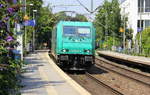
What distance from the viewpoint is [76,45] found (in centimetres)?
2781

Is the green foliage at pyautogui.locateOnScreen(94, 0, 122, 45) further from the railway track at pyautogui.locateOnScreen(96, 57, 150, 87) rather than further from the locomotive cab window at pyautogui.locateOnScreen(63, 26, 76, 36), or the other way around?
the locomotive cab window at pyautogui.locateOnScreen(63, 26, 76, 36)

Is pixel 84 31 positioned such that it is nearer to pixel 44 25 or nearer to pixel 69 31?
pixel 69 31

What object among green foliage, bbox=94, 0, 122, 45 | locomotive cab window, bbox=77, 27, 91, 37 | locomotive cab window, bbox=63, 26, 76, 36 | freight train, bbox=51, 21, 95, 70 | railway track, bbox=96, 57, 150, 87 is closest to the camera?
railway track, bbox=96, 57, 150, 87

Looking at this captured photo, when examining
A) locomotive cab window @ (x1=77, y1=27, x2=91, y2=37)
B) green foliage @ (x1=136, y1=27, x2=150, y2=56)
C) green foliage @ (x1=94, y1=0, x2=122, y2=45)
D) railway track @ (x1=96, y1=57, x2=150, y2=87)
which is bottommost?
railway track @ (x1=96, y1=57, x2=150, y2=87)

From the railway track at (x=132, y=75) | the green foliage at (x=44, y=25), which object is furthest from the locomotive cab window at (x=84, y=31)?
the green foliage at (x=44, y=25)

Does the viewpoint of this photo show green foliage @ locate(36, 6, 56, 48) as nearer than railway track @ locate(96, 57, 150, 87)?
No

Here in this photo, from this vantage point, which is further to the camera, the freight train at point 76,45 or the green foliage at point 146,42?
the green foliage at point 146,42

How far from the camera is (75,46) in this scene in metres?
27.8

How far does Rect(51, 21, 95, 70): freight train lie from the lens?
27734 millimetres

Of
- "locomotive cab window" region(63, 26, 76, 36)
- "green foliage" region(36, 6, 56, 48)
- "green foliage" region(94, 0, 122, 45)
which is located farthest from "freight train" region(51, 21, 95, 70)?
"green foliage" region(36, 6, 56, 48)

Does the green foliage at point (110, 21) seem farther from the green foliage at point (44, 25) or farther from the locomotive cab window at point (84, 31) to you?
the locomotive cab window at point (84, 31)

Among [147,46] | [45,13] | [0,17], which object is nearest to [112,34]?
[45,13]

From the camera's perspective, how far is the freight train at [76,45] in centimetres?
2773

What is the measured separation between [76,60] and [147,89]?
8591 millimetres
